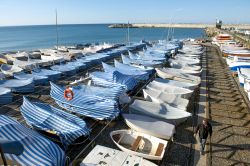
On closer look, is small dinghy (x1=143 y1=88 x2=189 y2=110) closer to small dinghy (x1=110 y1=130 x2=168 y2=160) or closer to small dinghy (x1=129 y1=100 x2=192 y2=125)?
small dinghy (x1=129 y1=100 x2=192 y2=125)

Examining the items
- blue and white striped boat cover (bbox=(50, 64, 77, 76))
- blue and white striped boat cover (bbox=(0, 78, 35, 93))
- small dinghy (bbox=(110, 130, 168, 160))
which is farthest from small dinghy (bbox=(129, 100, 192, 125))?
blue and white striped boat cover (bbox=(50, 64, 77, 76))

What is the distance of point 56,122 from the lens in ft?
49.1

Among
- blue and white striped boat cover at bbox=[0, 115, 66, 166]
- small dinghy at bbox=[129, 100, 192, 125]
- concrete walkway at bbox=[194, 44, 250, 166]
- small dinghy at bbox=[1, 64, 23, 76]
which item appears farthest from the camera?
small dinghy at bbox=[1, 64, 23, 76]

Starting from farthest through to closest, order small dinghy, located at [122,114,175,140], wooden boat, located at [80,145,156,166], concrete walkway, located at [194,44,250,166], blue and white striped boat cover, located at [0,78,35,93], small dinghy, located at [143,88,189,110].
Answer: blue and white striped boat cover, located at [0,78,35,93] < small dinghy, located at [143,88,189,110] < small dinghy, located at [122,114,175,140] < concrete walkway, located at [194,44,250,166] < wooden boat, located at [80,145,156,166]

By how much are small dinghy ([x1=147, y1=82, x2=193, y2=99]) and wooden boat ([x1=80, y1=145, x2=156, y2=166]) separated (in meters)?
9.92

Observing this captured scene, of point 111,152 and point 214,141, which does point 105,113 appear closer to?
point 111,152

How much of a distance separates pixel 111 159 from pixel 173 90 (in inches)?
457

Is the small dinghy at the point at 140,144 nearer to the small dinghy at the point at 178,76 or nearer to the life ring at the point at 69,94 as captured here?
the life ring at the point at 69,94

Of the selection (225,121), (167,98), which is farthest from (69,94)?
(225,121)

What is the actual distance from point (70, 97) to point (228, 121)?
1147cm

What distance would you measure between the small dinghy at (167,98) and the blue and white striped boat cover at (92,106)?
369cm

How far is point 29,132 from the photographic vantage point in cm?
1284

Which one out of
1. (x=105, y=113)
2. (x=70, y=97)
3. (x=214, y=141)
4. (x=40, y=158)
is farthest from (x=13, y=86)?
(x=214, y=141)

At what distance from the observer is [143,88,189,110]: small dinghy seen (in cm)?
1903
